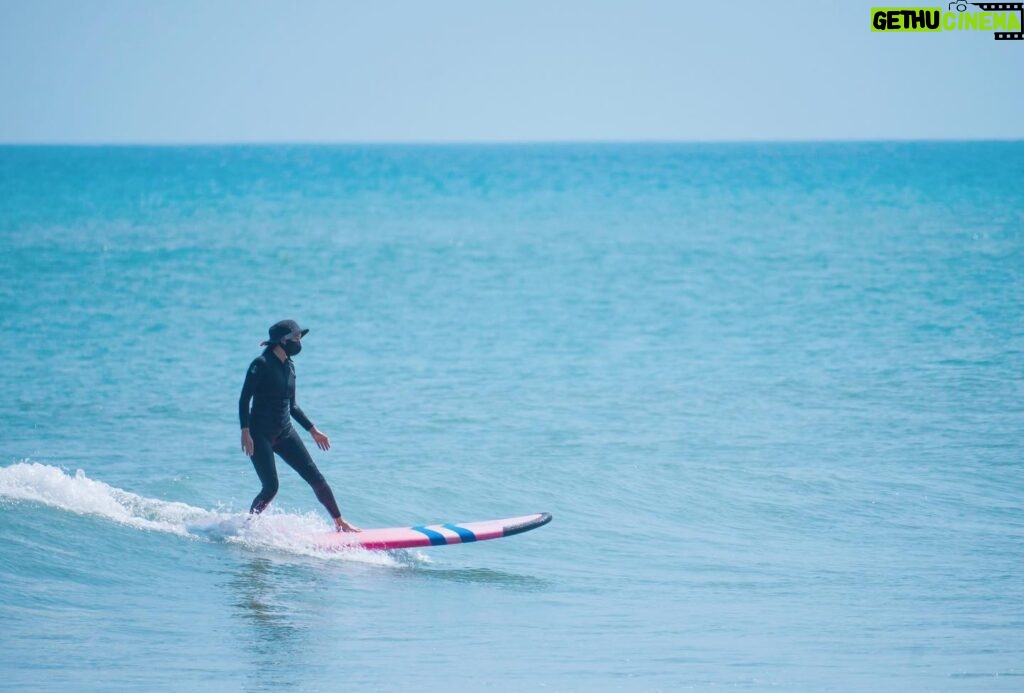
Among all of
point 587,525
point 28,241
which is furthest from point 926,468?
point 28,241

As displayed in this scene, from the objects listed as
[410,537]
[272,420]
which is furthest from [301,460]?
[410,537]

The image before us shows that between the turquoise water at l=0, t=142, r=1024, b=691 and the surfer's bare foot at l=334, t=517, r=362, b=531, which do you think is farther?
the surfer's bare foot at l=334, t=517, r=362, b=531

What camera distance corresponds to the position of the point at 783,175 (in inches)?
3720

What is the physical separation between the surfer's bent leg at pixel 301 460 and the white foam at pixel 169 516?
364 millimetres

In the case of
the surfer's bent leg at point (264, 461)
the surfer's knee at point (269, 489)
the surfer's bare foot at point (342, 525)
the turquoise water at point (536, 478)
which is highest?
the surfer's bent leg at point (264, 461)

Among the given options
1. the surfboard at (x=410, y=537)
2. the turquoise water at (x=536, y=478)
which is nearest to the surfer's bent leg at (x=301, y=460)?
the surfboard at (x=410, y=537)

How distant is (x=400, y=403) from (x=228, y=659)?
9037 millimetres

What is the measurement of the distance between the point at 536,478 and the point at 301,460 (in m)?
3.72

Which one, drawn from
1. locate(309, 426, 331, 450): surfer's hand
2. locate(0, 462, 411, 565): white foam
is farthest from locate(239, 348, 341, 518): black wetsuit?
locate(0, 462, 411, 565): white foam

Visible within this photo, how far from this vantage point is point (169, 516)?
401 inches

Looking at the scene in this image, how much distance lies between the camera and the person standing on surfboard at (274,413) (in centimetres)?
922

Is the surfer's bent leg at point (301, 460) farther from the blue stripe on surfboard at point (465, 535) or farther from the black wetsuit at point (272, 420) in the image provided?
the blue stripe on surfboard at point (465, 535)

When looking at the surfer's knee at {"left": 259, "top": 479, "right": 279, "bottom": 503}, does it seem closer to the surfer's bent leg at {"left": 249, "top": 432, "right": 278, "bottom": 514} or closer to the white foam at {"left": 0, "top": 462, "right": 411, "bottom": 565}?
the surfer's bent leg at {"left": 249, "top": 432, "right": 278, "bottom": 514}

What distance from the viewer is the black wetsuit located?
9.24 metres
